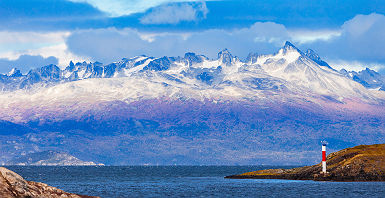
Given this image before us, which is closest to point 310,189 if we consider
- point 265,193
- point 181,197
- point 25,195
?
point 265,193

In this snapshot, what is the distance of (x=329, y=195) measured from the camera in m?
150

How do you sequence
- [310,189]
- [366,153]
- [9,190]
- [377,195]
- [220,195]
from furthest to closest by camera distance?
[366,153], [310,189], [220,195], [377,195], [9,190]

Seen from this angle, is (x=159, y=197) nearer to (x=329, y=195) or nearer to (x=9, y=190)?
(x=329, y=195)

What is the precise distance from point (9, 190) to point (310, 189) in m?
92.1

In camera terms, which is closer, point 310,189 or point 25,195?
point 25,195

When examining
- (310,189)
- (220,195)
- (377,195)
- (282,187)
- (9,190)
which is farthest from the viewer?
(282,187)

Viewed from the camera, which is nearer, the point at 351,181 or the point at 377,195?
the point at 377,195

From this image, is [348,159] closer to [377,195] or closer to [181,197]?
[377,195]

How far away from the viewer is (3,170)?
308ft

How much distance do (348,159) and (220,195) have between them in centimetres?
5503

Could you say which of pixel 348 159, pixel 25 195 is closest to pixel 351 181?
pixel 348 159

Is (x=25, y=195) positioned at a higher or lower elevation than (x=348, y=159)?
lower

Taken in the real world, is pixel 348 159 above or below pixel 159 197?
above

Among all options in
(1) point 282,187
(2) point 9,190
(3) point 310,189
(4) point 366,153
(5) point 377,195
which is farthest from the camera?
(4) point 366,153
